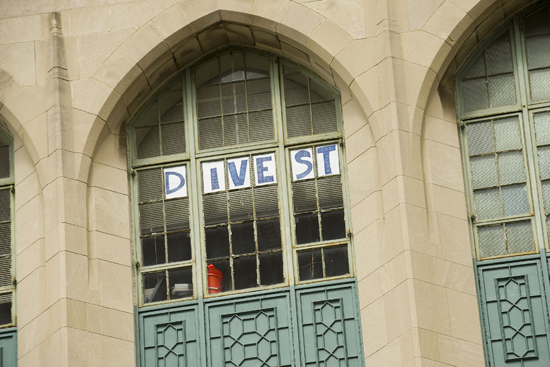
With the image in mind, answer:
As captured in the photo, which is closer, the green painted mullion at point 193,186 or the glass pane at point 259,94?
the green painted mullion at point 193,186

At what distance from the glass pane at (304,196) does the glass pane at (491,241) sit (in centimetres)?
246

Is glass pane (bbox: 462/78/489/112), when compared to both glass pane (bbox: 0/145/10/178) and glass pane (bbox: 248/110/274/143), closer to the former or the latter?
glass pane (bbox: 248/110/274/143)

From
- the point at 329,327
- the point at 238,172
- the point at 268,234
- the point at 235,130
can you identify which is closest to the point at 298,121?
the point at 235,130

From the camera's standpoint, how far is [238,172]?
17422 mm

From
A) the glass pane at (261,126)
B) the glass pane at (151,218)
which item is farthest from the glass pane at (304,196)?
the glass pane at (151,218)

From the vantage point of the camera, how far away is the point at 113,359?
16.3 metres

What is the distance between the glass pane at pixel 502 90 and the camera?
17062 millimetres

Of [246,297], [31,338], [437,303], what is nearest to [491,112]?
[437,303]

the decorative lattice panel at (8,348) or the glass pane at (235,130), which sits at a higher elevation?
the glass pane at (235,130)

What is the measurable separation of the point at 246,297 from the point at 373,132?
9.90 feet

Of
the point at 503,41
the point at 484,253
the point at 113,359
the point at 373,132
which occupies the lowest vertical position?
the point at 113,359

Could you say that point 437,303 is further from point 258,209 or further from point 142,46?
point 142,46

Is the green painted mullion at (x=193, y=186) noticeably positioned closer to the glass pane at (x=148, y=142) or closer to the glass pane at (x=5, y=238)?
the glass pane at (x=148, y=142)

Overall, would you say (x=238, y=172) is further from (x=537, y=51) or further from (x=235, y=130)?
(x=537, y=51)
